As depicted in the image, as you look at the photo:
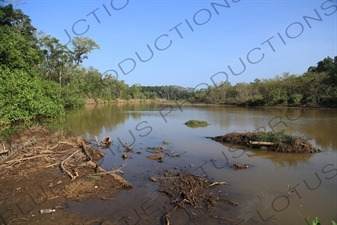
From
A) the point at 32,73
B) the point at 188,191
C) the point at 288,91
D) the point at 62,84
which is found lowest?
the point at 288,91

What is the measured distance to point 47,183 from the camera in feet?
19.1

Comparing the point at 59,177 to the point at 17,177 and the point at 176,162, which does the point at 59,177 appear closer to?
the point at 17,177

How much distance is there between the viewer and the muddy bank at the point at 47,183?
4.39m

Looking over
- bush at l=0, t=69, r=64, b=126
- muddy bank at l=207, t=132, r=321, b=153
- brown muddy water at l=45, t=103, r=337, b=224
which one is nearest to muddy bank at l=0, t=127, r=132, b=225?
brown muddy water at l=45, t=103, r=337, b=224

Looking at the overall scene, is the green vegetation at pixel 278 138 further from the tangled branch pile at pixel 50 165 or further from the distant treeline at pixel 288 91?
the distant treeline at pixel 288 91

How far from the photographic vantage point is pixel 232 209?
498 cm

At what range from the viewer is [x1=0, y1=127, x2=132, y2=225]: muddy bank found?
4391 mm

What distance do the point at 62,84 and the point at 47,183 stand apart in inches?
1435

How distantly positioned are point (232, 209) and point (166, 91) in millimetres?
108237

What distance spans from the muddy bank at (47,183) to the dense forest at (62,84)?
23.5 feet

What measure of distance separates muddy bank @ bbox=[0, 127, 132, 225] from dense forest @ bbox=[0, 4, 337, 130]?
7165 millimetres

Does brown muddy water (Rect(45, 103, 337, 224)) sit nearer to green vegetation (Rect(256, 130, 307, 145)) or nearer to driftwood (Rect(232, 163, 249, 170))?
driftwood (Rect(232, 163, 249, 170))

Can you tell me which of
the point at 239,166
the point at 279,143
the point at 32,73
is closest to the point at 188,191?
the point at 239,166

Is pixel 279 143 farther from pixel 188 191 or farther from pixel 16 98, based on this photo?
pixel 16 98
